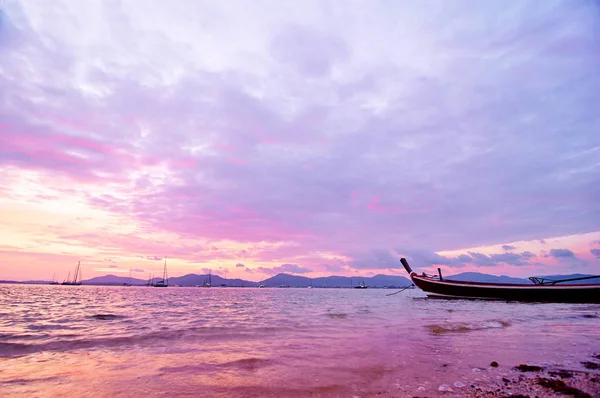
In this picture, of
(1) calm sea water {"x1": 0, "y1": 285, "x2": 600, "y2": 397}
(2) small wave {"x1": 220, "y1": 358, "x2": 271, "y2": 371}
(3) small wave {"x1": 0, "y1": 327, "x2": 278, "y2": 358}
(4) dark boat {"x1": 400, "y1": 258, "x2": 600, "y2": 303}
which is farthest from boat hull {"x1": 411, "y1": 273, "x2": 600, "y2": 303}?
(2) small wave {"x1": 220, "y1": 358, "x2": 271, "y2": 371}

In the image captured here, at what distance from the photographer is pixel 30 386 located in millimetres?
7023

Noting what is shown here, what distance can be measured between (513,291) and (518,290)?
2.00 ft

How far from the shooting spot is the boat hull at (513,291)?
105 feet

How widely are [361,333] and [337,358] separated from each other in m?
5.43

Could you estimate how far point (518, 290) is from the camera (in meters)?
35.8

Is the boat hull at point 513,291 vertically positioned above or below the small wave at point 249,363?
above

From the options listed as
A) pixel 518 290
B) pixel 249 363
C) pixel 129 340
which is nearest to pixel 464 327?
pixel 249 363

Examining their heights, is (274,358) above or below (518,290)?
below

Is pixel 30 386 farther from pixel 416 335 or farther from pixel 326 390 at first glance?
pixel 416 335

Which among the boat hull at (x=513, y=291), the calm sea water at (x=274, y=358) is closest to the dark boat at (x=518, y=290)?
the boat hull at (x=513, y=291)

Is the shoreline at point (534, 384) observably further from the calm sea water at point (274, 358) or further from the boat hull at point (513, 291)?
the boat hull at point (513, 291)

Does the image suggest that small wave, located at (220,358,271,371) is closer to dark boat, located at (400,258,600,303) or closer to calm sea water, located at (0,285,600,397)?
calm sea water, located at (0,285,600,397)

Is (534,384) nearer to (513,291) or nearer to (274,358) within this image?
(274,358)

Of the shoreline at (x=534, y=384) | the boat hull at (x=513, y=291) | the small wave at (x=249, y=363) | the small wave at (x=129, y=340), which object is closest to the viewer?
the shoreline at (x=534, y=384)
